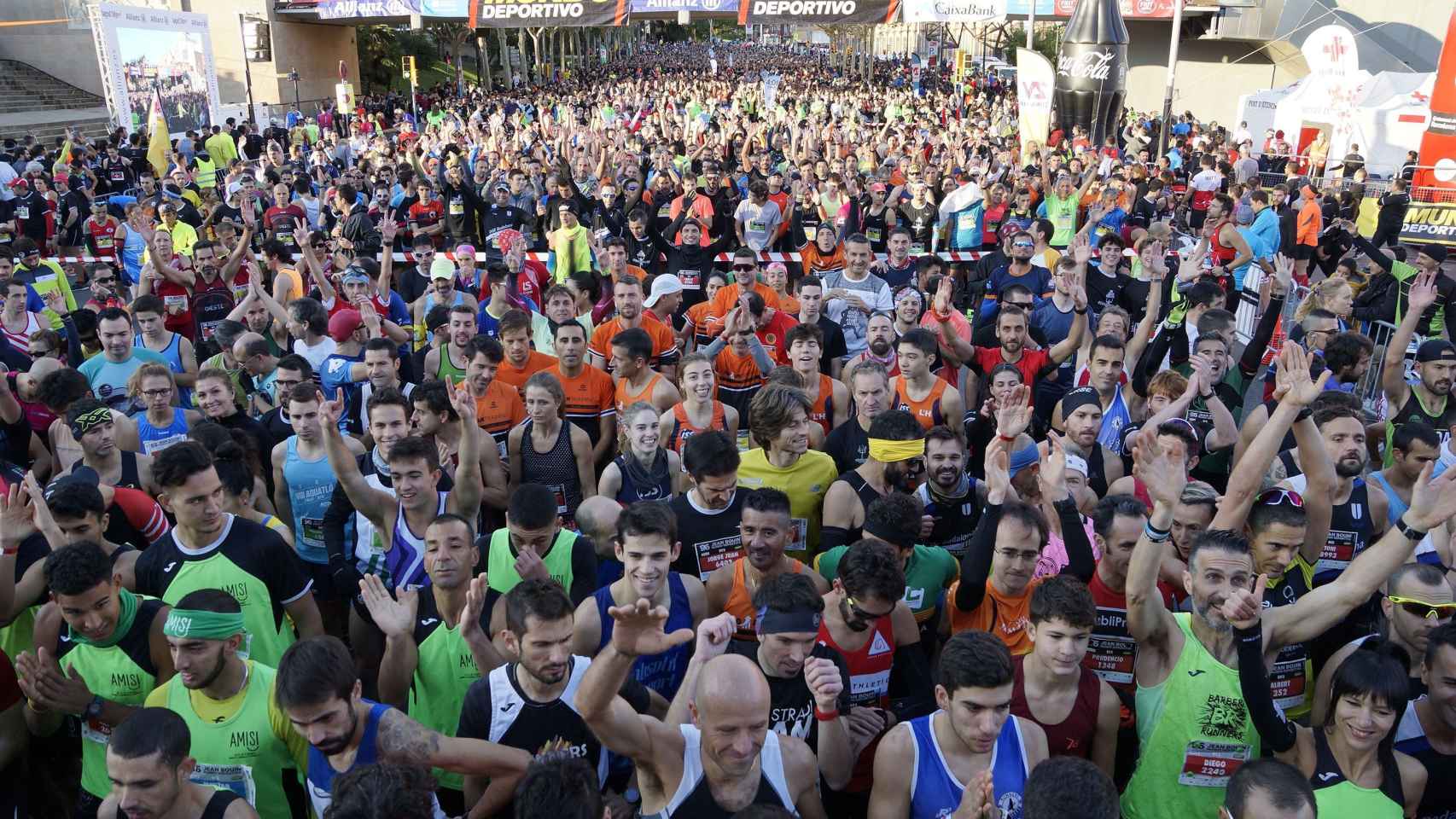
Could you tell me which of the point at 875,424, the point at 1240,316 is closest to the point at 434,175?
the point at 1240,316

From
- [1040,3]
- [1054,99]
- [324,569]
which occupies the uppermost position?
[1040,3]

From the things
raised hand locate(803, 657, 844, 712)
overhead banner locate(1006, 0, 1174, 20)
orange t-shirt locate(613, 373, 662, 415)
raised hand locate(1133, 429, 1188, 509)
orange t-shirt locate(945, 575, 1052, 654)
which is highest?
overhead banner locate(1006, 0, 1174, 20)

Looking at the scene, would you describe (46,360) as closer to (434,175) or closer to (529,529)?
(529,529)

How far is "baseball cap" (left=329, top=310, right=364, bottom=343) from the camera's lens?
7.27m

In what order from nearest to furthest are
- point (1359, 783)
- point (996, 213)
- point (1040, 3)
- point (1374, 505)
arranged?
point (1359, 783), point (1374, 505), point (996, 213), point (1040, 3)

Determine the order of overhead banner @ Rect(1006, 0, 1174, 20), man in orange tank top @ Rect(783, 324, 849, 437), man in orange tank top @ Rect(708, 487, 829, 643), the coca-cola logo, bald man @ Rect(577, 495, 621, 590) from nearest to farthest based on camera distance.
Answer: man in orange tank top @ Rect(708, 487, 829, 643) → bald man @ Rect(577, 495, 621, 590) → man in orange tank top @ Rect(783, 324, 849, 437) → the coca-cola logo → overhead banner @ Rect(1006, 0, 1174, 20)

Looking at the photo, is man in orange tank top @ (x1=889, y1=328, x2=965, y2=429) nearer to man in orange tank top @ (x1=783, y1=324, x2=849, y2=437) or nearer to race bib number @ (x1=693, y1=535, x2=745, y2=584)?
man in orange tank top @ (x1=783, y1=324, x2=849, y2=437)

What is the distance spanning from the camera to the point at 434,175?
15961 mm

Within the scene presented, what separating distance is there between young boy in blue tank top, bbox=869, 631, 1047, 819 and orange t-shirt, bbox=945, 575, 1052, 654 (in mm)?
815

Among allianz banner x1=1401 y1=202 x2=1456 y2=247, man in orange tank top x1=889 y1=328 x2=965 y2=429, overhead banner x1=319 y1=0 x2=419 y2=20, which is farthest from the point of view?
overhead banner x1=319 y1=0 x2=419 y2=20

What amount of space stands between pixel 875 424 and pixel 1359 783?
247cm

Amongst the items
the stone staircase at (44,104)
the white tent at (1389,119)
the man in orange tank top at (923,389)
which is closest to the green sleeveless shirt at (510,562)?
the man in orange tank top at (923,389)

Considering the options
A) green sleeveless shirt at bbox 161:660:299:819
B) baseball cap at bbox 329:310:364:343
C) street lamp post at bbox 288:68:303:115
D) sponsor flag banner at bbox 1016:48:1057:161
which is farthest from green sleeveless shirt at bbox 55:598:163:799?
street lamp post at bbox 288:68:303:115

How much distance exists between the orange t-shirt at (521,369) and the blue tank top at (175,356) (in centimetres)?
249
